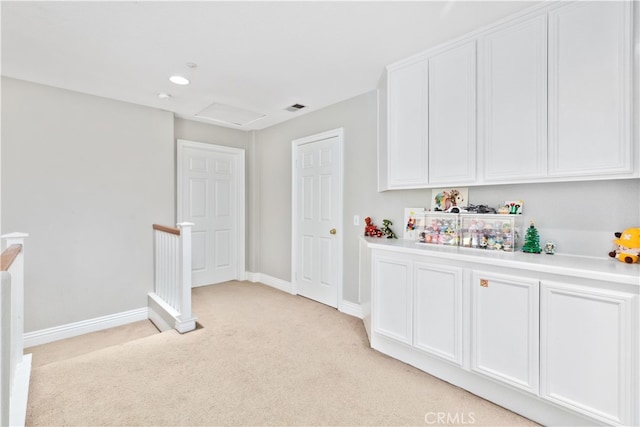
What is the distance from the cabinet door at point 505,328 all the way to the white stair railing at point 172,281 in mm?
2461

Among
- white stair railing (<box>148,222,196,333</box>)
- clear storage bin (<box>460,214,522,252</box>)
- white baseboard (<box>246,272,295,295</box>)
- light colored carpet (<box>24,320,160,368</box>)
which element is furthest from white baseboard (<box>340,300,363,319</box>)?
light colored carpet (<box>24,320,160,368</box>)

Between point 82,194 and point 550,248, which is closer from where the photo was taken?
point 550,248

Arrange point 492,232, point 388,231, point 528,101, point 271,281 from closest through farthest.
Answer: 1. point 528,101
2. point 492,232
3. point 388,231
4. point 271,281

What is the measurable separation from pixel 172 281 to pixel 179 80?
203 centimetres

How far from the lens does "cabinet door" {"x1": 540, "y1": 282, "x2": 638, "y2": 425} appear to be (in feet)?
4.63

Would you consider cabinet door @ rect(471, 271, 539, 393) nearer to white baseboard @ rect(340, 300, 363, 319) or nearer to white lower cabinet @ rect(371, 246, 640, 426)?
white lower cabinet @ rect(371, 246, 640, 426)

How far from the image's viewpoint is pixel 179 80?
9.36 feet

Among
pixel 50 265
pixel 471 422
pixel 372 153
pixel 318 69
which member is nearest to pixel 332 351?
pixel 471 422

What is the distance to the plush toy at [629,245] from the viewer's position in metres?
1.62

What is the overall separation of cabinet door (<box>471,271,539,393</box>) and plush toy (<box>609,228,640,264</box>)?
517 mm

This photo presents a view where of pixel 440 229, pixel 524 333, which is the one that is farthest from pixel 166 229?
pixel 524 333

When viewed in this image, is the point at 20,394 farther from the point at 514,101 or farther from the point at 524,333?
the point at 514,101

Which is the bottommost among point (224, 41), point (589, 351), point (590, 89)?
point (589, 351)

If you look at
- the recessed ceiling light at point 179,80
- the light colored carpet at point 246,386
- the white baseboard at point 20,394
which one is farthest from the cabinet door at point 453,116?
the white baseboard at point 20,394
